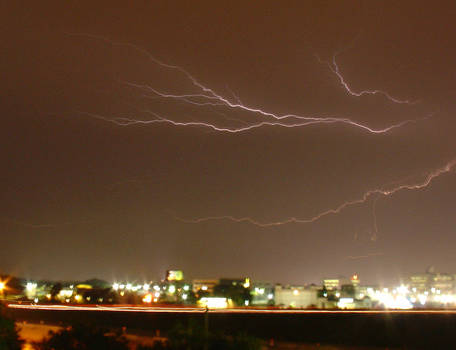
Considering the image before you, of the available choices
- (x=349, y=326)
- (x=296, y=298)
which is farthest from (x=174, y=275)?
(x=349, y=326)

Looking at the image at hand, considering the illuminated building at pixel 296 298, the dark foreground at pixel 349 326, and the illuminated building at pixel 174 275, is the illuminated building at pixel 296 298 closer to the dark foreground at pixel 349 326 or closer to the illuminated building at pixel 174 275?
the dark foreground at pixel 349 326

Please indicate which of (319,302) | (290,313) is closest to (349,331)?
(290,313)

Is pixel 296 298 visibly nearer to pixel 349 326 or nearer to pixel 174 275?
pixel 349 326

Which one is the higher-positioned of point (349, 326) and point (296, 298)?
point (296, 298)

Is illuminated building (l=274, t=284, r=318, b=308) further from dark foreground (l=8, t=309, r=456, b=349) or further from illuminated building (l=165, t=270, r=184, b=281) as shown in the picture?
illuminated building (l=165, t=270, r=184, b=281)

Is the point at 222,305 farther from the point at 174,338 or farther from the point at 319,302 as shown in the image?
the point at 174,338

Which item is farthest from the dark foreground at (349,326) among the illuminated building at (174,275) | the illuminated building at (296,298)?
the illuminated building at (174,275)

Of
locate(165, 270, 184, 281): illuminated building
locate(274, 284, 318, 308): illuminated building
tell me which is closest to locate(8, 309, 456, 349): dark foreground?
locate(274, 284, 318, 308): illuminated building

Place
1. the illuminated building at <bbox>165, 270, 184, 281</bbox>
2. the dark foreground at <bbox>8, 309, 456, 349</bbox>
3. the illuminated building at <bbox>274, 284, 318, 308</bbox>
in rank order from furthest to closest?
the illuminated building at <bbox>165, 270, 184, 281</bbox> → the illuminated building at <bbox>274, 284, 318, 308</bbox> → the dark foreground at <bbox>8, 309, 456, 349</bbox>

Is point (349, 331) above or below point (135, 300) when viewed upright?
below

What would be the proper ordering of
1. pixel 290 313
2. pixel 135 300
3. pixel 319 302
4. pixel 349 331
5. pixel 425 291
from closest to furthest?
1. pixel 290 313
2. pixel 349 331
3. pixel 135 300
4. pixel 319 302
5. pixel 425 291

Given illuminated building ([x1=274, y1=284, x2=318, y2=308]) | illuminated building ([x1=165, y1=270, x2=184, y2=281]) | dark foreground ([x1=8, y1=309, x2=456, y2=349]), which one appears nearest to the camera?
dark foreground ([x1=8, y1=309, x2=456, y2=349])
